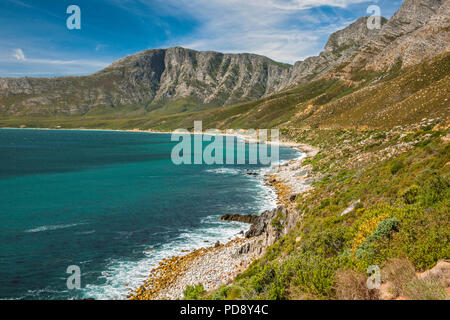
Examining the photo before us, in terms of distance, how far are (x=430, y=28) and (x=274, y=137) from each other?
8655 centimetres

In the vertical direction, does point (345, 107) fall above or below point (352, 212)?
above

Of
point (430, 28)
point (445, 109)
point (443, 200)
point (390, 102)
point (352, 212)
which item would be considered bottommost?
point (352, 212)

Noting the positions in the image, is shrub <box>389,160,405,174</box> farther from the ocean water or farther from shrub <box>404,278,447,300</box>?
shrub <box>404,278,447,300</box>

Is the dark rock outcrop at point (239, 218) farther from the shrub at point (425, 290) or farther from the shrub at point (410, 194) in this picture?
the shrub at point (425, 290)

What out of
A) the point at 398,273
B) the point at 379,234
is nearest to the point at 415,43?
the point at 379,234

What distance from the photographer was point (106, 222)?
34.4m

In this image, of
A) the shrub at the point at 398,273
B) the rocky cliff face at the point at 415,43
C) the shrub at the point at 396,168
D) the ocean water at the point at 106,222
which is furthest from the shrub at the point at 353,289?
the rocky cliff face at the point at 415,43

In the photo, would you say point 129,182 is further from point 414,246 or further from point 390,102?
point 390,102

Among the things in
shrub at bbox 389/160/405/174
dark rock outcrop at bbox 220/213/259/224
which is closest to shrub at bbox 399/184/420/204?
shrub at bbox 389/160/405/174

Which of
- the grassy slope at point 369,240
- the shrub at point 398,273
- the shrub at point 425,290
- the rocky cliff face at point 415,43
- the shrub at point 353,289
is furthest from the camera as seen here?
the rocky cliff face at point 415,43

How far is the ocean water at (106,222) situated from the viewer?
73.3ft

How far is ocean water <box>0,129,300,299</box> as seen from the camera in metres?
22.3
